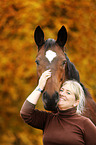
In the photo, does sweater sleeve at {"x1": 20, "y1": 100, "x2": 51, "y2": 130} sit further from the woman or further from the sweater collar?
Result: the sweater collar

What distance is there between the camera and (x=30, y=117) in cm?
230

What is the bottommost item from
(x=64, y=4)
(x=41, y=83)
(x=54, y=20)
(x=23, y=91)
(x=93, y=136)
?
(x=93, y=136)

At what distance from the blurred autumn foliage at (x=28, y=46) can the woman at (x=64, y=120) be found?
425 centimetres

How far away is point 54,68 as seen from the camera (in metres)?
2.74

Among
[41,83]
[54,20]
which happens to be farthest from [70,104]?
[54,20]

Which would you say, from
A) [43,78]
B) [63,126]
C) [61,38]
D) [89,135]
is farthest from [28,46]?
[89,135]

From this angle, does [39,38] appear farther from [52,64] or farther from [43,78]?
[43,78]

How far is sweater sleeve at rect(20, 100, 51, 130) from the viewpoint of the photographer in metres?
2.25

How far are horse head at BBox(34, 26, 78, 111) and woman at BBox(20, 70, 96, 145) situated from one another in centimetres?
9

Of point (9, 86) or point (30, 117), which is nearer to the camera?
point (30, 117)

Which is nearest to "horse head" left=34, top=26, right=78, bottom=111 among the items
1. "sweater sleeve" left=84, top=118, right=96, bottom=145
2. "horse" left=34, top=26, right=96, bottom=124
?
"horse" left=34, top=26, right=96, bottom=124

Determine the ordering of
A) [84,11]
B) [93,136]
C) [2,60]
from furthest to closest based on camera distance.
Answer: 1. [84,11]
2. [2,60]
3. [93,136]

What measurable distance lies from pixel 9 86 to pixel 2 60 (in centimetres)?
81

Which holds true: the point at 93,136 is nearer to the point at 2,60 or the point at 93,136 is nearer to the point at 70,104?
the point at 70,104
